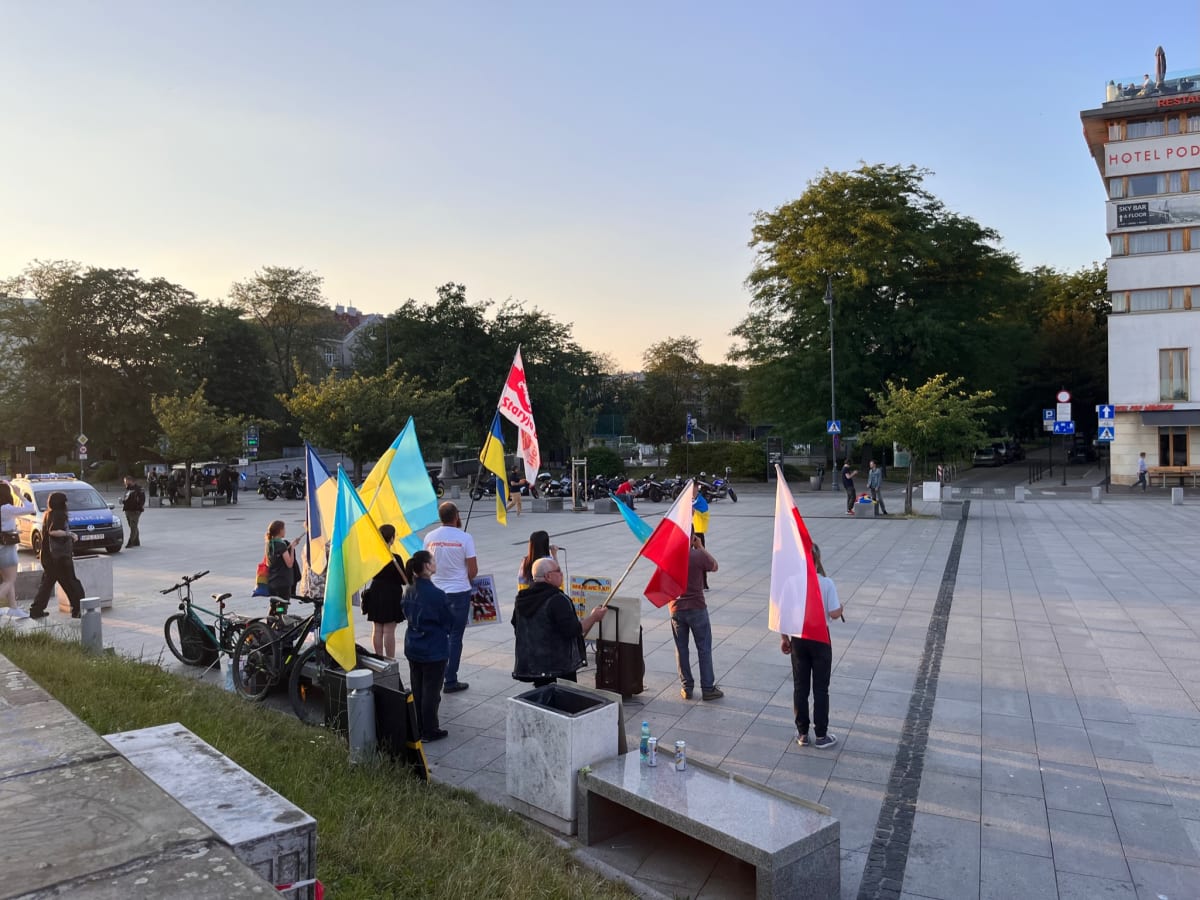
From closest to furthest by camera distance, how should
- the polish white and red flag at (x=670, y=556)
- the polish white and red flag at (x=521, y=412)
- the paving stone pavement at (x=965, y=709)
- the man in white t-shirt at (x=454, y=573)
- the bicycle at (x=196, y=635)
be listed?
the paving stone pavement at (x=965, y=709) → the polish white and red flag at (x=670, y=556) → the man in white t-shirt at (x=454, y=573) → the bicycle at (x=196, y=635) → the polish white and red flag at (x=521, y=412)

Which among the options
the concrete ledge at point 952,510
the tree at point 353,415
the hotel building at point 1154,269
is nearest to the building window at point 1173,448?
the hotel building at point 1154,269

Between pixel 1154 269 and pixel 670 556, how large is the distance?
41.6m

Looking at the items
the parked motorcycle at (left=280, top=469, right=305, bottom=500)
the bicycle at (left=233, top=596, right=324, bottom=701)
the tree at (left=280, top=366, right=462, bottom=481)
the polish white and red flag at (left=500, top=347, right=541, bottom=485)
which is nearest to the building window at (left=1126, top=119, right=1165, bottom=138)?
the tree at (left=280, top=366, right=462, bottom=481)

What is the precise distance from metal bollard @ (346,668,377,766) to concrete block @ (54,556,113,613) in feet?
29.3

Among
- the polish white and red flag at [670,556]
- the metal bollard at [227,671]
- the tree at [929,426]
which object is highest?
the tree at [929,426]

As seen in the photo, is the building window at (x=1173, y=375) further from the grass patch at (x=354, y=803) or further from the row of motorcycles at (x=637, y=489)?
the grass patch at (x=354, y=803)

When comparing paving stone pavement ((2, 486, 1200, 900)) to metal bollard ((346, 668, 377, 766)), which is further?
metal bollard ((346, 668, 377, 766))

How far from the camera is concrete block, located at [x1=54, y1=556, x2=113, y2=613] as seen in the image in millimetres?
12906

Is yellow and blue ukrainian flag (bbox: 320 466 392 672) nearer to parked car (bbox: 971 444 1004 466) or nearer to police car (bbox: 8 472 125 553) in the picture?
police car (bbox: 8 472 125 553)

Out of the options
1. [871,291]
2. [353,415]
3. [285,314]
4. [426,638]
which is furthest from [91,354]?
[426,638]

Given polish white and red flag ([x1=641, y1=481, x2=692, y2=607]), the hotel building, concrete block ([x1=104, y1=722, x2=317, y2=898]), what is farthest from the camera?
the hotel building

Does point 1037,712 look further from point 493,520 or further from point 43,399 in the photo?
point 43,399

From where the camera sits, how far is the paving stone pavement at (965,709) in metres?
5.16

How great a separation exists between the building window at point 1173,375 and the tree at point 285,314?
56047 millimetres
